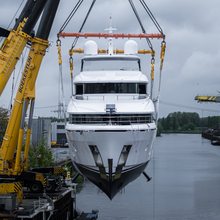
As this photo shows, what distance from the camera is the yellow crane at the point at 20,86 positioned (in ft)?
76.4

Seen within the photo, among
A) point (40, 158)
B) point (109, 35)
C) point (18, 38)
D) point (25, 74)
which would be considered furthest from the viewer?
point (40, 158)

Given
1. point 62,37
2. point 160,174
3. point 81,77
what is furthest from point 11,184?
point 160,174

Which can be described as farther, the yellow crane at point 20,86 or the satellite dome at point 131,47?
the satellite dome at point 131,47

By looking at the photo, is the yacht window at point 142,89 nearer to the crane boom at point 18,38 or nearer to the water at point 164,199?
the crane boom at point 18,38

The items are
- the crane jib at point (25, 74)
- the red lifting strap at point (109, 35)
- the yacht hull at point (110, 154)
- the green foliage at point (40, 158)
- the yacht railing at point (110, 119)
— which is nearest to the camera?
the yacht hull at point (110, 154)

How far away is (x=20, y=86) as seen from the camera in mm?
24188

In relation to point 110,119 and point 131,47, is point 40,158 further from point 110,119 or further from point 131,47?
point 110,119

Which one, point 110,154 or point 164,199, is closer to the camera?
point 110,154

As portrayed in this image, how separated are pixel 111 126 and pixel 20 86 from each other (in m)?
6.00

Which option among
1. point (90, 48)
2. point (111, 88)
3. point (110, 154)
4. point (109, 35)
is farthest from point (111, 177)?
point (109, 35)

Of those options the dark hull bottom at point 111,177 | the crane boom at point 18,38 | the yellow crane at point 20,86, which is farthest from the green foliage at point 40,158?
the dark hull bottom at point 111,177

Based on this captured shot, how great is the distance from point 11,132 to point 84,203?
19357 mm

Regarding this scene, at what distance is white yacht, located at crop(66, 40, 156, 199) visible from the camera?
67.3ft

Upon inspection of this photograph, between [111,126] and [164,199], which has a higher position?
[111,126]
